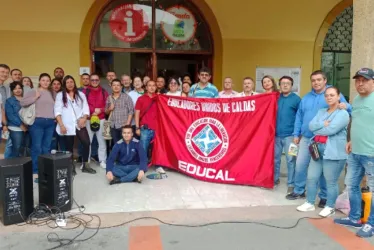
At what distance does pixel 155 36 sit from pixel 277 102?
4.51 meters

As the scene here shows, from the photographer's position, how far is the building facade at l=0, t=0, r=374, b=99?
803 cm

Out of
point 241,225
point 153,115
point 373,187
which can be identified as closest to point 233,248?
point 241,225

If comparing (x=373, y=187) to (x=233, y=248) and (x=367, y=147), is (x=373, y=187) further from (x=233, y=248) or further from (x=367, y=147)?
(x=233, y=248)

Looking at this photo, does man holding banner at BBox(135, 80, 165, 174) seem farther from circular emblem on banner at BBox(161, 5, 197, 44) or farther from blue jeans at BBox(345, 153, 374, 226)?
blue jeans at BBox(345, 153, 374, 226)

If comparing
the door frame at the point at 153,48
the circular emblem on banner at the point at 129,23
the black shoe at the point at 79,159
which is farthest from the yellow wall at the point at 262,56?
the black shoe at the point at 79,159

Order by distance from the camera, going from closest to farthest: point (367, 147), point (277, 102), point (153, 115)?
point (367, 147)
point (277, 102)
point (153, 115)

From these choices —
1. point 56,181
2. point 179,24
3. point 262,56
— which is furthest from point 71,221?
point 262,56

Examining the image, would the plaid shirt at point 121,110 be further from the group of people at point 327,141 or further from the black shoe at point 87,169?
the group of people at point 327,141

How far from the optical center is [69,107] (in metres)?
6.01

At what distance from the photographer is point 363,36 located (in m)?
5.03

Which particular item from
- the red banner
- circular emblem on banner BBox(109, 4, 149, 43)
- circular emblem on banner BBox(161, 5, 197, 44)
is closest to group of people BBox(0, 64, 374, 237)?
the red banner

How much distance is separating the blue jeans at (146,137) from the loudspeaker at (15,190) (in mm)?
2420

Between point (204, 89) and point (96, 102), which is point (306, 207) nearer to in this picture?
point (204, 89)

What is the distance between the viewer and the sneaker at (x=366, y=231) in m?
3.82
